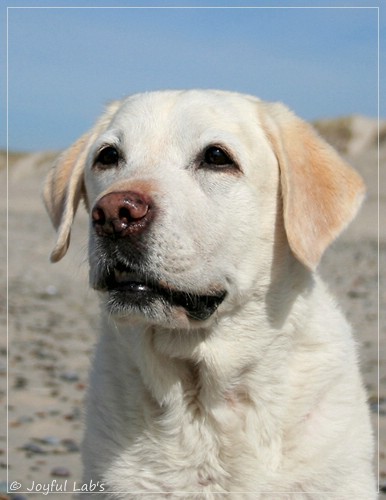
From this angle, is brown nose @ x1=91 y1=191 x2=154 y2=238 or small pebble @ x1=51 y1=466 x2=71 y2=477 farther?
small pebble @ x1=51 y1=466 x2=71 y2=477

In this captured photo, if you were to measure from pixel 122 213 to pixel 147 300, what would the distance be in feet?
1.40

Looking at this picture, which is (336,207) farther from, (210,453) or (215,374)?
(210,453)

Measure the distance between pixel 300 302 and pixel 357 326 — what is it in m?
7.41

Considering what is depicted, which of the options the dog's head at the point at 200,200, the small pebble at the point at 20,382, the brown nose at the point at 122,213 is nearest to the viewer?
the brown nose at the point at 122,213

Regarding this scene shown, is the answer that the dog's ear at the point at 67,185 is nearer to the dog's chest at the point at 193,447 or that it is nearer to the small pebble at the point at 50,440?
the dog's chest at the point at 193,447

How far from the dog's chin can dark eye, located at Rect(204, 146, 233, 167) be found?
2.06 ft

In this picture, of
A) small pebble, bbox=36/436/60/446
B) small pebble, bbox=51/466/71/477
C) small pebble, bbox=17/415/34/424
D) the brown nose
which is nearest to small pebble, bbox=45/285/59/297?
small pebble, bbox=17/415/34/424

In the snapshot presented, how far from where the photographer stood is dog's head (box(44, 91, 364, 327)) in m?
4.02

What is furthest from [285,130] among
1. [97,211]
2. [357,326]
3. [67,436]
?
[357,326]

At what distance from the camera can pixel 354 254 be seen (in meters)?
22.1

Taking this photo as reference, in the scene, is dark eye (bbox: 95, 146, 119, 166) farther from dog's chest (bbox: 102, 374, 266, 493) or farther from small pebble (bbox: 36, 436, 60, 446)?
small pebble (bbox: 36, 436, 60, 446)

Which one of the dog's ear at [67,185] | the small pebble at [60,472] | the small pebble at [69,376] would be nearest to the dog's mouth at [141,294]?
the dog's ear at [67,185]

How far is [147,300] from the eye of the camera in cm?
410

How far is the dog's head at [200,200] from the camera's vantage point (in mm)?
4016
